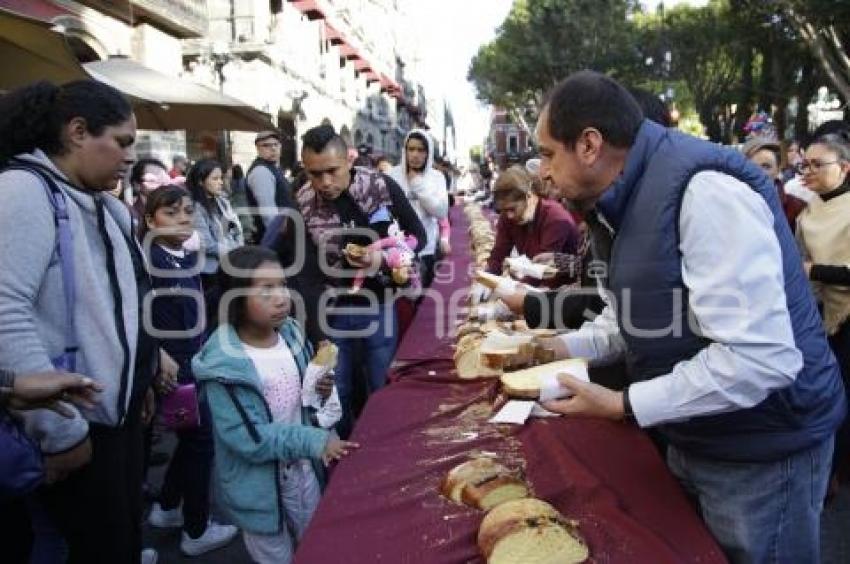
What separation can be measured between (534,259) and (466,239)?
5985mm

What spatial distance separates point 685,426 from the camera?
1.62m

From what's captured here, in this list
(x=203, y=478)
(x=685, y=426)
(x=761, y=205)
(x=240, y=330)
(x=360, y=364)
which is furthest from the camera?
(x=360, y=364)

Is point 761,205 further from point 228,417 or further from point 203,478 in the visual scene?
point 203,478

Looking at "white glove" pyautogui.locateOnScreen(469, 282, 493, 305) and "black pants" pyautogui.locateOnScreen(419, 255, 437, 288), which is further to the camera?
"black pants" pyautogui.locateOnScreen(419, 255, 437, 288)

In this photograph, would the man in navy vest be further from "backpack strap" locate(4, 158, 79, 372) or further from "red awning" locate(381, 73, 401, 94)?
"red awning" locate(381, 73, 401, 94)

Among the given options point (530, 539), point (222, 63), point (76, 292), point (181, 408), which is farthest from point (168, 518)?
point (222, 63)

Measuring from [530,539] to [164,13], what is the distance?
1086 centimetres

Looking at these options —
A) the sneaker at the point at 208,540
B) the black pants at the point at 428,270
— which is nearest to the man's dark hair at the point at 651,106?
the sneaker at the point at 208,540

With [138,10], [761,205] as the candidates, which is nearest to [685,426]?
[761,205]

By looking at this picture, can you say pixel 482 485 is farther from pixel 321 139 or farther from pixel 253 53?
pixel 253 53

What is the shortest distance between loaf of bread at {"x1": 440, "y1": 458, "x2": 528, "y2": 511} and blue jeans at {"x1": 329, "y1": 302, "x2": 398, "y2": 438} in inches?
64.0

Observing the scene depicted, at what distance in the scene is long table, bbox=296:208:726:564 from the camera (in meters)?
1.57

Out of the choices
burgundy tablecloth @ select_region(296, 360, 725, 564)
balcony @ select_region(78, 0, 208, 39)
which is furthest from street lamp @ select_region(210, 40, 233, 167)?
burgundy tablecloth @ select_region(296, 360, 725, 564)

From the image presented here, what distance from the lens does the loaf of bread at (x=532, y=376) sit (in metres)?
2.12
